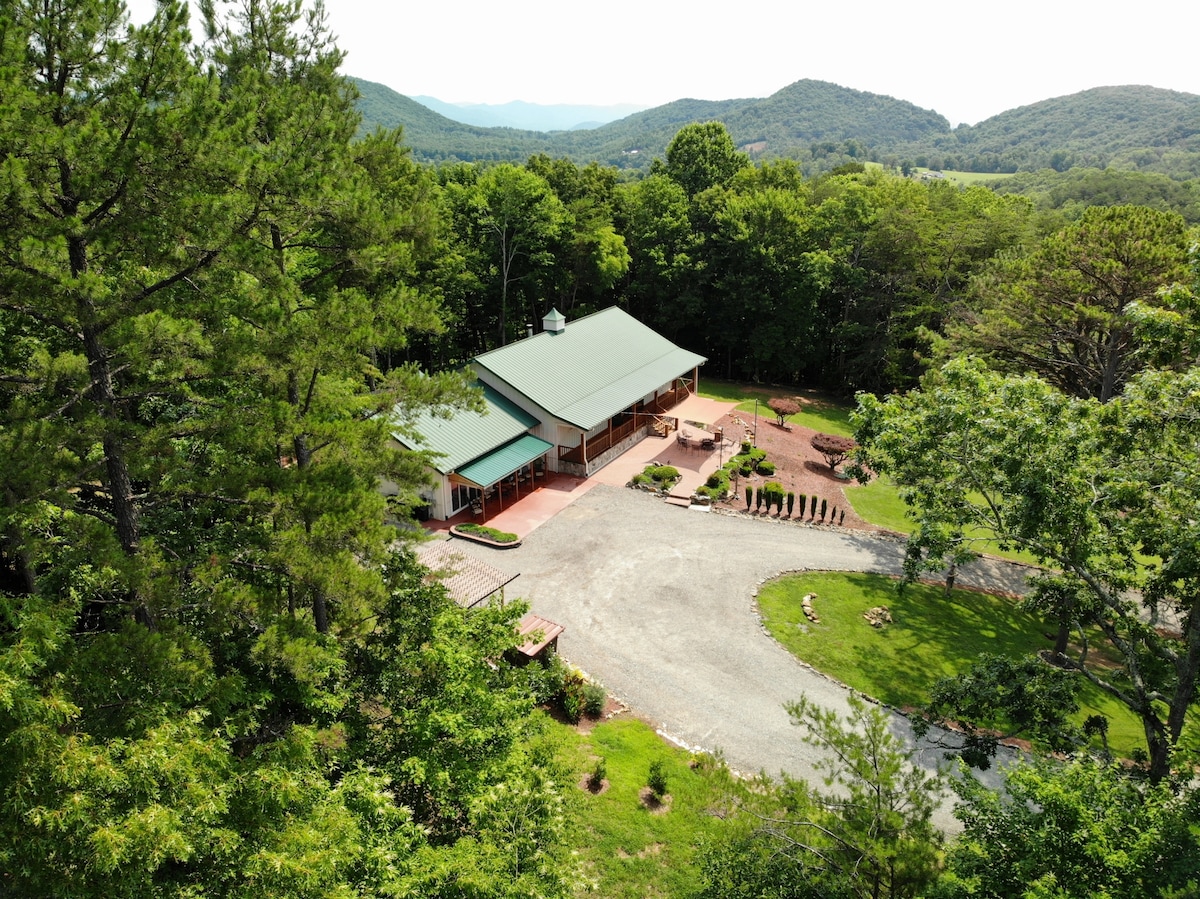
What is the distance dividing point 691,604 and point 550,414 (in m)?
11.4

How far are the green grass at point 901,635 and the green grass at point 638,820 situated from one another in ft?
19.5

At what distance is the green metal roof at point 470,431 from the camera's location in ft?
82.5

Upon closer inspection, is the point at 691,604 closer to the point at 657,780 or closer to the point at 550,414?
the point at 657,780

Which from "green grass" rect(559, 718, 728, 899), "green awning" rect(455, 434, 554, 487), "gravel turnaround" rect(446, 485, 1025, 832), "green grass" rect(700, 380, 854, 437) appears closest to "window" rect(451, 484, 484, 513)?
"green awning" rect(455, 434, 554, 487)

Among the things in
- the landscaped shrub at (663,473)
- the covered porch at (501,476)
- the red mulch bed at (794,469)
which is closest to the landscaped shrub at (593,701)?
the covered porch at (501,476)

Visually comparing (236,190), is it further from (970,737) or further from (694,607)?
(694,607)

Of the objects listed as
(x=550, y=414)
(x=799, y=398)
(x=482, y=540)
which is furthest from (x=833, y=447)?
(x=482, y=540)

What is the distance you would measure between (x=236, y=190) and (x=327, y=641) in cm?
696

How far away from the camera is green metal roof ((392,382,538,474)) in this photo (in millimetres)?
25161

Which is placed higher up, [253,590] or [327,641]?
[253,590]

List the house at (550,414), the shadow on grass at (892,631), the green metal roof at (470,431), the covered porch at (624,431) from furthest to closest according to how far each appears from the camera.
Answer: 1. the covered porch at (624,431)
2. the house at (550,414)
3. the green metal roof at (470,431)
4. the shadow on grass at (892,631)

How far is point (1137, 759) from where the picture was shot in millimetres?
12102

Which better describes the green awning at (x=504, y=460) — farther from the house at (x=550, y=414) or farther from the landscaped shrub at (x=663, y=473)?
the landscaped shrub at (x=663, y=473)

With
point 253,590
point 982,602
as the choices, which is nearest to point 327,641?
point 253,590
